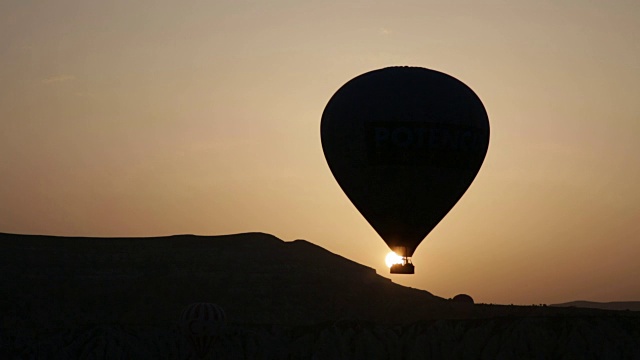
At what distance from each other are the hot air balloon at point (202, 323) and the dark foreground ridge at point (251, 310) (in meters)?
10.7

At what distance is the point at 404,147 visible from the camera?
60.0 meters

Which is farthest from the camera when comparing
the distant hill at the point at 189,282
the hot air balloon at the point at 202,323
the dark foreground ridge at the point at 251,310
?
the distant hill at the point at 189,282

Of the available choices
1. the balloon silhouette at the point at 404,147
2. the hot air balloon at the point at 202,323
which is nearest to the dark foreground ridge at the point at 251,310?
the hot air balloon at the point at 202,323

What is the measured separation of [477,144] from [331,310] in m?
73.4

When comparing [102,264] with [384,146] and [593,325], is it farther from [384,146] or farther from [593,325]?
[384,146]

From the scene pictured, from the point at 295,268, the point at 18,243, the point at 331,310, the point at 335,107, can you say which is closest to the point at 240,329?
the point at 331,310

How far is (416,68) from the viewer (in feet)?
204

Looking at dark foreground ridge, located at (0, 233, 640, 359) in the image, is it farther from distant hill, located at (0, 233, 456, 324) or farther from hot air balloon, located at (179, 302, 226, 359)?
hot air balloon, located at (179, 302, 226, 359)

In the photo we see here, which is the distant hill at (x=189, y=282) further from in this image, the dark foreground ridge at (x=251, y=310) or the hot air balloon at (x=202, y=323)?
the hot air balloon at (x=202, y=323)

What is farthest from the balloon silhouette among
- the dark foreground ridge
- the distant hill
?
the distant hill

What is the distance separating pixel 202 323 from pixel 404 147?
41.2 m

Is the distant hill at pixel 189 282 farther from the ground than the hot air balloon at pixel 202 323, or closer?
farther from the ground

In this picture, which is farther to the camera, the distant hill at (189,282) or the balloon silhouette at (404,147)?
the distant hill at (189,282)

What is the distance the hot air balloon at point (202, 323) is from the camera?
97125 millimetres
